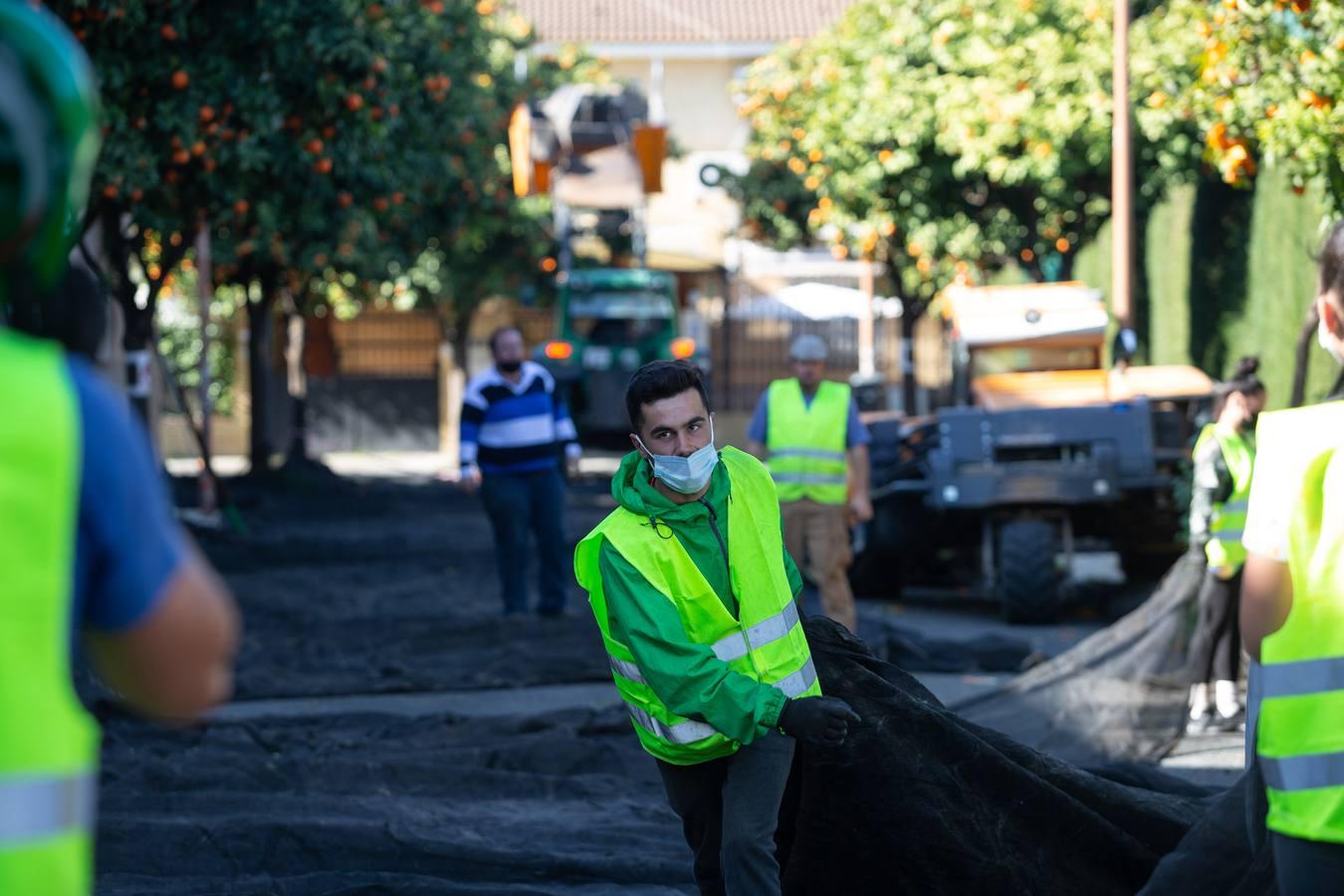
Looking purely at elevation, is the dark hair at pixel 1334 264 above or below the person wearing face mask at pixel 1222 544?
above

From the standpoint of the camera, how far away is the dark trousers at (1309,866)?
2852 mm

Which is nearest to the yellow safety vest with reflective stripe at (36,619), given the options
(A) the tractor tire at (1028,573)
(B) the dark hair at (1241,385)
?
(B) the dark hair at (1241,385)

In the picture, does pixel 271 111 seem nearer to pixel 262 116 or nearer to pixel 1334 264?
pixel 262 116

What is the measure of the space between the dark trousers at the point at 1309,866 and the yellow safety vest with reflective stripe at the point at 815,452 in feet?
24.2

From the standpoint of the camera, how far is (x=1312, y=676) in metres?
2.89

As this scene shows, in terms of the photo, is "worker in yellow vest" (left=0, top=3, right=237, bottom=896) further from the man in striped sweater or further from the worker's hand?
the man in striped sweater

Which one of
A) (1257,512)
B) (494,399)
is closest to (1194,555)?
(494,399)

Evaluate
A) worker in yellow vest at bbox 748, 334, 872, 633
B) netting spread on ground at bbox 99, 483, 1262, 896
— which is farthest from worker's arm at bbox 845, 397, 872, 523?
netting spread on ground at bbox 99, 483, 1262, 896

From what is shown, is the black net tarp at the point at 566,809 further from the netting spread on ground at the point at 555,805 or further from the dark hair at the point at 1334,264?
the dark hair at the point at 1334,264

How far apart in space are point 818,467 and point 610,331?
55.1 ft

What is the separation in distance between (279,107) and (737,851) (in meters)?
10.6

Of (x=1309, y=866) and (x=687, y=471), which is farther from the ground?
(x=687, y=471)

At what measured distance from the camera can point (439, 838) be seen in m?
6.22

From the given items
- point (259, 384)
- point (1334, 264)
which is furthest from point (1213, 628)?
point (259, 384)
